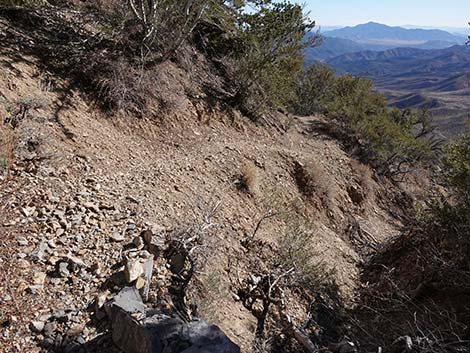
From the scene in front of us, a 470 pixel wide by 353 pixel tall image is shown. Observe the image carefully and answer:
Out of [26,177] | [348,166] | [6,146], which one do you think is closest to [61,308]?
[26,177]

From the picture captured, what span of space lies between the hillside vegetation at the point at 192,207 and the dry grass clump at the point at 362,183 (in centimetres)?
7

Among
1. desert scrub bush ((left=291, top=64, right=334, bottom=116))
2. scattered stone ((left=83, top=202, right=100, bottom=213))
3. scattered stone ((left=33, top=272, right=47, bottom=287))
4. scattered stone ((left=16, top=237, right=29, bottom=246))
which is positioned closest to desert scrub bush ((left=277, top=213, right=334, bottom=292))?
scattered stone ((left=83, top=202, right=100, bottom=213))

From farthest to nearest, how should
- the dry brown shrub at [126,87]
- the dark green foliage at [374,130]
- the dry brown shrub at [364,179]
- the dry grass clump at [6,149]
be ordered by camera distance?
the dark green foliage at [374,130], the dry brown shrub at [364,179], the dry brown shrub at [126,87], the dry grass clump at [6,149]

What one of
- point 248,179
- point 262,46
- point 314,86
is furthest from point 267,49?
point 314,86

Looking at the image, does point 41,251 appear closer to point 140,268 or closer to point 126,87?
point 140,268

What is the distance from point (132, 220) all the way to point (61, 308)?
1.54m

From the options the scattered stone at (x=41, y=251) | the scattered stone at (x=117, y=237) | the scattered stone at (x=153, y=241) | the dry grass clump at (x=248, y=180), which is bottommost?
the dry grass clump at (x=248, y=180)

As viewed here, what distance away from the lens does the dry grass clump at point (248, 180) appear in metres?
7.76

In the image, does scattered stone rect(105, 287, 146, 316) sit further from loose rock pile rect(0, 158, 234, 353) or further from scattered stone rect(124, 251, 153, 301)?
scattered stone rect(124, 251, 153, 301)

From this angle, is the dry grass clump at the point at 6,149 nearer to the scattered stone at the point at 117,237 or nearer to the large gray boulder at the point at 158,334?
the scattered stone at the point at 117,237

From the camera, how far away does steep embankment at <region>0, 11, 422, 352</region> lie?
3482 mm

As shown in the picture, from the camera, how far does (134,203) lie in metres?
5.09

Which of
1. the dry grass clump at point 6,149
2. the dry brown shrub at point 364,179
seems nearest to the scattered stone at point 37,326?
the dry grass clump at point 6,149

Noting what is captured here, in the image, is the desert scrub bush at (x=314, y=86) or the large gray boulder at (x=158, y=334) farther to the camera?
the desert scrub bush at (x=314, y=86)
